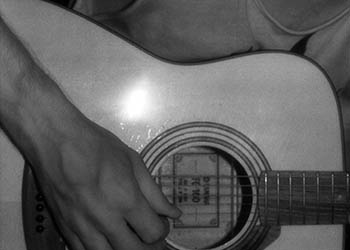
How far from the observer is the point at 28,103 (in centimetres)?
77

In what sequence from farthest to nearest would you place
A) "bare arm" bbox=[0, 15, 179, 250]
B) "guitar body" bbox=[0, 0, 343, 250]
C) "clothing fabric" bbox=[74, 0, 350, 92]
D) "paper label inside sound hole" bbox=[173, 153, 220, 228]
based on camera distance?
"clothing fabric" bbox=[74, 0, 350, 92] → "paper label inside sound hole" bbox=[173, 153, 220, 228] → "guitar body" bbox=[0, 0, 343, 250] → "bare arm" bbox=[0, 15, 179, 250]

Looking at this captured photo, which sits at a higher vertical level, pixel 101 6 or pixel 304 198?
pixel 101 6

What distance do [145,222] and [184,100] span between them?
9.3 inches

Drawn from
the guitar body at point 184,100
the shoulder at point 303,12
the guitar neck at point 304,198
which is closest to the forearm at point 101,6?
the guitar body at point 184,100

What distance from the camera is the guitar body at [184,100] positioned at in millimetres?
882

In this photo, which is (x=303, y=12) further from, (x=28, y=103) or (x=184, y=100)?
(x=28, y=103)

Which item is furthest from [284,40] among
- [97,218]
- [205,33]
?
[97,218]

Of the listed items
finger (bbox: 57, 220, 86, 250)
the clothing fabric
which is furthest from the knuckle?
the clothing fabric

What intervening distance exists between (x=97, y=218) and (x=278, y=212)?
1.16ft

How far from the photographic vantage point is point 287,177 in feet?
3.12

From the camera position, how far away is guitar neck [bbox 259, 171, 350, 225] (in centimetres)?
95

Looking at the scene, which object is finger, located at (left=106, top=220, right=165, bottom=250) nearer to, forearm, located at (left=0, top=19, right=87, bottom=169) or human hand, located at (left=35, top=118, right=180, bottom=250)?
human hand, located at (left=35, top=118, right=180, bottom=250)

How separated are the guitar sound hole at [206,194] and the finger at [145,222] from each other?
0.44 ft

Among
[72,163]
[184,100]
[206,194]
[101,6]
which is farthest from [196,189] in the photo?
[101,6]
